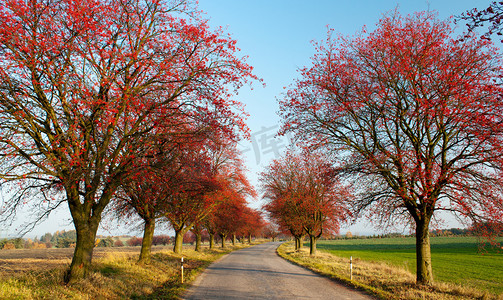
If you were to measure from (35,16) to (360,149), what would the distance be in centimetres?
1139

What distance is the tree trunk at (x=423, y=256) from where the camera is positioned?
36.2 ft

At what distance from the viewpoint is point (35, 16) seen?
797 centimetres

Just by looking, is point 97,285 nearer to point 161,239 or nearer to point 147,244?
point 147,244

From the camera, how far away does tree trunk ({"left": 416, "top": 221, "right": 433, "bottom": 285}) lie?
36.2 ft

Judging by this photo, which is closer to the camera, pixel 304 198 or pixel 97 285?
pixel 97 285

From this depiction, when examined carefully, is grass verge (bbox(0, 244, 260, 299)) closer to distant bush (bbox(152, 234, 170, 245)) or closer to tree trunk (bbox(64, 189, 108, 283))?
tree trunk (bbox(64, 189, 108, 283))

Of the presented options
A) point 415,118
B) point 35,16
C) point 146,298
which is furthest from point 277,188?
point 35,16

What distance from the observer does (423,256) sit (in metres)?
11.2

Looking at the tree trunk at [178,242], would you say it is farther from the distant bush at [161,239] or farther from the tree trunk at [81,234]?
the distant bush at [161,239]

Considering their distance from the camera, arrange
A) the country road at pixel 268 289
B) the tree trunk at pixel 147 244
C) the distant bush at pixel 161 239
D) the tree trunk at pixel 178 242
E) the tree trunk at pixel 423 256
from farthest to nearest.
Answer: the distant bush at pixel 161 239 → the tree trunk at pixel 178 242 → the tree trunk at pixel 147 244 → the tree trunk at pixel 423 256 → the country road at pixel 268 289

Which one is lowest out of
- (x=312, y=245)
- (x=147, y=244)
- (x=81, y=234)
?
(x=312, y=245)

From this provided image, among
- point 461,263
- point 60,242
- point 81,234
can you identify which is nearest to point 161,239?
point 60,242

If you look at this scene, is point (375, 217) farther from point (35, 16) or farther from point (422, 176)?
point (35, 16)

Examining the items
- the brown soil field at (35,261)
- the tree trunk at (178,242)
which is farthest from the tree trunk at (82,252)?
the tree trunk at (178,242)
